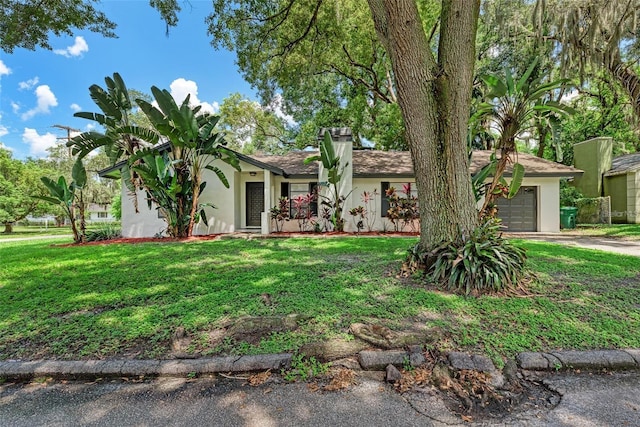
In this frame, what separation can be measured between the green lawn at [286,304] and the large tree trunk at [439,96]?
53.1 inches

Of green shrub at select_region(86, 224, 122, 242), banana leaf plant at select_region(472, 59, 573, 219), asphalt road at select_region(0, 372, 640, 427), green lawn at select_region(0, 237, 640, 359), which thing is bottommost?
asphalt road at select_region(0, 372, 640, 427)

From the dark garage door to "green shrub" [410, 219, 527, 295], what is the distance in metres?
9.71

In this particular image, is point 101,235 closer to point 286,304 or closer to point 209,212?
point 209,212

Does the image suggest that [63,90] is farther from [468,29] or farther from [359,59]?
[468,29]

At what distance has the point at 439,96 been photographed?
437cm

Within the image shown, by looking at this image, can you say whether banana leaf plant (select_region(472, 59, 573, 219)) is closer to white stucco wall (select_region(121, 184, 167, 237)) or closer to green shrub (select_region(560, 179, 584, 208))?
white stucco wall (select_region(121, 184, 167, 237))

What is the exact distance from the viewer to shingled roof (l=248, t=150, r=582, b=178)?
1240 cm

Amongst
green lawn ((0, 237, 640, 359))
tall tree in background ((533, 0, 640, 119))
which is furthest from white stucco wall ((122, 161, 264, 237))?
tall tree in background ((533, 0, 640, 119))

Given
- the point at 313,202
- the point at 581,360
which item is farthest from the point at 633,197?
the point at 581,360

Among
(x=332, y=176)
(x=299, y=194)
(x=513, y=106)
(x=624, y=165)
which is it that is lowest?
(x=299, y=194)

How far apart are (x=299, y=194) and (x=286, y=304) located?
999cm

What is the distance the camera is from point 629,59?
12.0m

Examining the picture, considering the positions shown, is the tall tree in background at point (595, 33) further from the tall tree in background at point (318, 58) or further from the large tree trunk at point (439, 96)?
the large tree trunk at point (439, 96)

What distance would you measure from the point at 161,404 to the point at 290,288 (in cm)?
239
